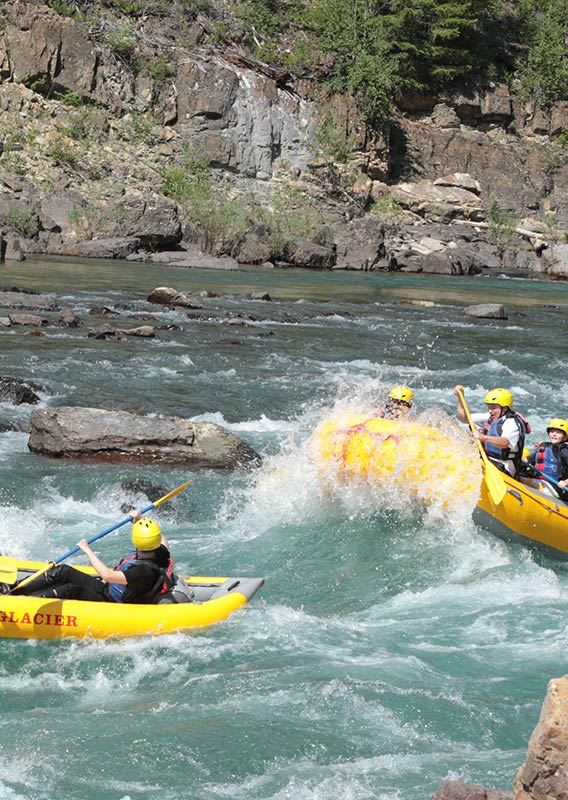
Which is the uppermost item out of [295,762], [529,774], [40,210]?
[40,210]

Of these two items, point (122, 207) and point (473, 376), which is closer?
point (473, 376)

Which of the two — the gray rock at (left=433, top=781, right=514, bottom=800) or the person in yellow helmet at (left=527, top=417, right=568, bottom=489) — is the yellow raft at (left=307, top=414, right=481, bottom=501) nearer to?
the person in yellow helmet at (left=527, top=417, right=568, bottom=489)

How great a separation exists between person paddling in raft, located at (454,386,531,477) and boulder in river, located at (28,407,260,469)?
2702 millimetres

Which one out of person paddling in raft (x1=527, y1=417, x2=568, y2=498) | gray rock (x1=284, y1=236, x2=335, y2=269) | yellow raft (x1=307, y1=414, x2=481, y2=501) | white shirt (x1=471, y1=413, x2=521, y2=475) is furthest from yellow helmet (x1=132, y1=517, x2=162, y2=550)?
gray rock (x1=284, y1=236, x2=335, y2=269)

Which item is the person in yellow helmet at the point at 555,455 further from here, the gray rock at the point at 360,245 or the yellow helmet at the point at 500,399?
the gray rock at the point at 360,245

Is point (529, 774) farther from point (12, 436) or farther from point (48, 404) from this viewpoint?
point (48, 404)

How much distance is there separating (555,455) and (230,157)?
34.1 meters

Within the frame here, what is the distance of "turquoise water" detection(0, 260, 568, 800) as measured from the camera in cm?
491

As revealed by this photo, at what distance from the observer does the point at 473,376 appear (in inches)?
635

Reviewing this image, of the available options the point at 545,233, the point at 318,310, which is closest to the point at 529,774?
the point at 318,310

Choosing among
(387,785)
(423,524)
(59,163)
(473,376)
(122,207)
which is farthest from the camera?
(59,163)

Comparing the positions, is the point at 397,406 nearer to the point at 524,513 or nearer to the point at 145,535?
the point at 524,513

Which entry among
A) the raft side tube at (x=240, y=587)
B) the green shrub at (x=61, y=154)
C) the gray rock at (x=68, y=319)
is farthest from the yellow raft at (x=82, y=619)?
the green shrub at (x=61, y=154)

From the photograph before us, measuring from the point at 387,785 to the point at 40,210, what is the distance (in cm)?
3064
